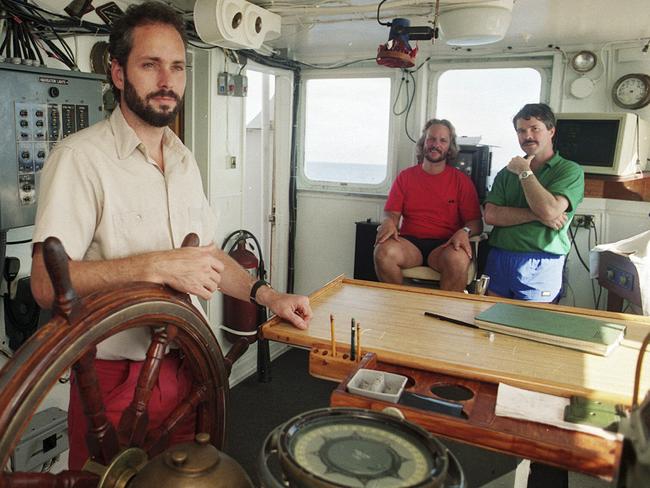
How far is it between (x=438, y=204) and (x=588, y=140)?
1.04m

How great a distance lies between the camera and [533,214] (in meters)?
3.29

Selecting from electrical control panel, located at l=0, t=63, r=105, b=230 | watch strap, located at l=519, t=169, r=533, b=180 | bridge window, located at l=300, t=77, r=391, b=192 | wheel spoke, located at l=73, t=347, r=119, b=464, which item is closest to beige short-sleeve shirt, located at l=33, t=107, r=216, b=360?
wheel spoke, located at l=73, t=347, r=119, b=464

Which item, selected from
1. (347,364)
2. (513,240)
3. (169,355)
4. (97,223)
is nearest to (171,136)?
(97,223)

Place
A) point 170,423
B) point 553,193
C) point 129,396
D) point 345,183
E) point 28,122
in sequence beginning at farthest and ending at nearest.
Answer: point 345,183 < point 553,193 < point 28,122 < point 129,396 < point 170,423

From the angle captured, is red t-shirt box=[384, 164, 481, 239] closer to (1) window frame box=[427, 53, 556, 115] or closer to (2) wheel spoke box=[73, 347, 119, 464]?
(1) window frame box=[427, 53, 556, 115]

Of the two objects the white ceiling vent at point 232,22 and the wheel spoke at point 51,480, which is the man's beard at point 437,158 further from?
the wheel spoke at point 51,480

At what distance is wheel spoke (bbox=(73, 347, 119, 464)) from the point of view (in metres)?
1.00

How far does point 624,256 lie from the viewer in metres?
3.52

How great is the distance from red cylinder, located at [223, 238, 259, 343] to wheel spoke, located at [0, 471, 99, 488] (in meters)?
3.19

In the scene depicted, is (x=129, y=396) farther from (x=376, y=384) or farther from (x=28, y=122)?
(x=28, y=122)

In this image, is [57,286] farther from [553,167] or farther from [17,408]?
[553,167]

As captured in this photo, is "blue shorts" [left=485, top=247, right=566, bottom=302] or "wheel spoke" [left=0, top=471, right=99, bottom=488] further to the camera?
"blue shorts" [left=485, top=247, right=566, bottom=302]

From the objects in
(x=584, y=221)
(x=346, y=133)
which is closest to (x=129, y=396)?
(x=584, y=221)

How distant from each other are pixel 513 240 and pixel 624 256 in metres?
0.73
